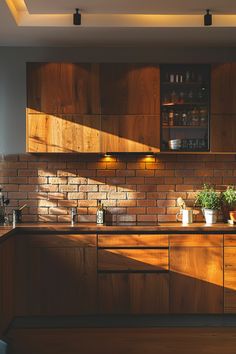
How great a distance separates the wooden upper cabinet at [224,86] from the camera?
4.27m

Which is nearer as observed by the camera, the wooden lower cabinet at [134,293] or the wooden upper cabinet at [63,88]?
the wooden lower cabinet at [134,293]

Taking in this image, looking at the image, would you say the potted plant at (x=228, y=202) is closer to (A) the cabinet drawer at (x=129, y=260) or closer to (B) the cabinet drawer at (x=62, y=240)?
(A) the cabinet drawer at (x=129, y=260)

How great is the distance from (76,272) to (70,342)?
0.67 m

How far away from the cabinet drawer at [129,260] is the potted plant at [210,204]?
25.3 inches

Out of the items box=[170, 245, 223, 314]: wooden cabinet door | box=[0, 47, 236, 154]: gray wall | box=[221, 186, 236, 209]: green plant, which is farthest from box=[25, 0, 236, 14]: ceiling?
box=[170, 245, 223, 314]: wooden cabinet door

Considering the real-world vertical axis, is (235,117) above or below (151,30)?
below

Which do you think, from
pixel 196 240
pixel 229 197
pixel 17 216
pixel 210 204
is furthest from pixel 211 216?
pixel 17 216

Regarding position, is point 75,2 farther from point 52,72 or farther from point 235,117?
point 235,117

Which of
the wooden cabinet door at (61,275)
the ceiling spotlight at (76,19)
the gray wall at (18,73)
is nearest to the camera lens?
the ceiling spotlight at (76,19)

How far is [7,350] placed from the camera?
1.37 meters

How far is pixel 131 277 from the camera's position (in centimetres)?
399

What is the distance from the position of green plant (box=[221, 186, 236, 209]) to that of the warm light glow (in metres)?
1.60

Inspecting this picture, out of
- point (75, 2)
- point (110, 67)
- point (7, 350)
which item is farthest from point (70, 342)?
point (75, 2)

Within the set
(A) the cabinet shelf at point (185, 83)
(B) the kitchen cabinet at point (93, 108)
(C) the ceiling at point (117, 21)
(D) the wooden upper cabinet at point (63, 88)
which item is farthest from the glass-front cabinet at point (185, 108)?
(D) the wooden upper cabinet at point (63, 88)
